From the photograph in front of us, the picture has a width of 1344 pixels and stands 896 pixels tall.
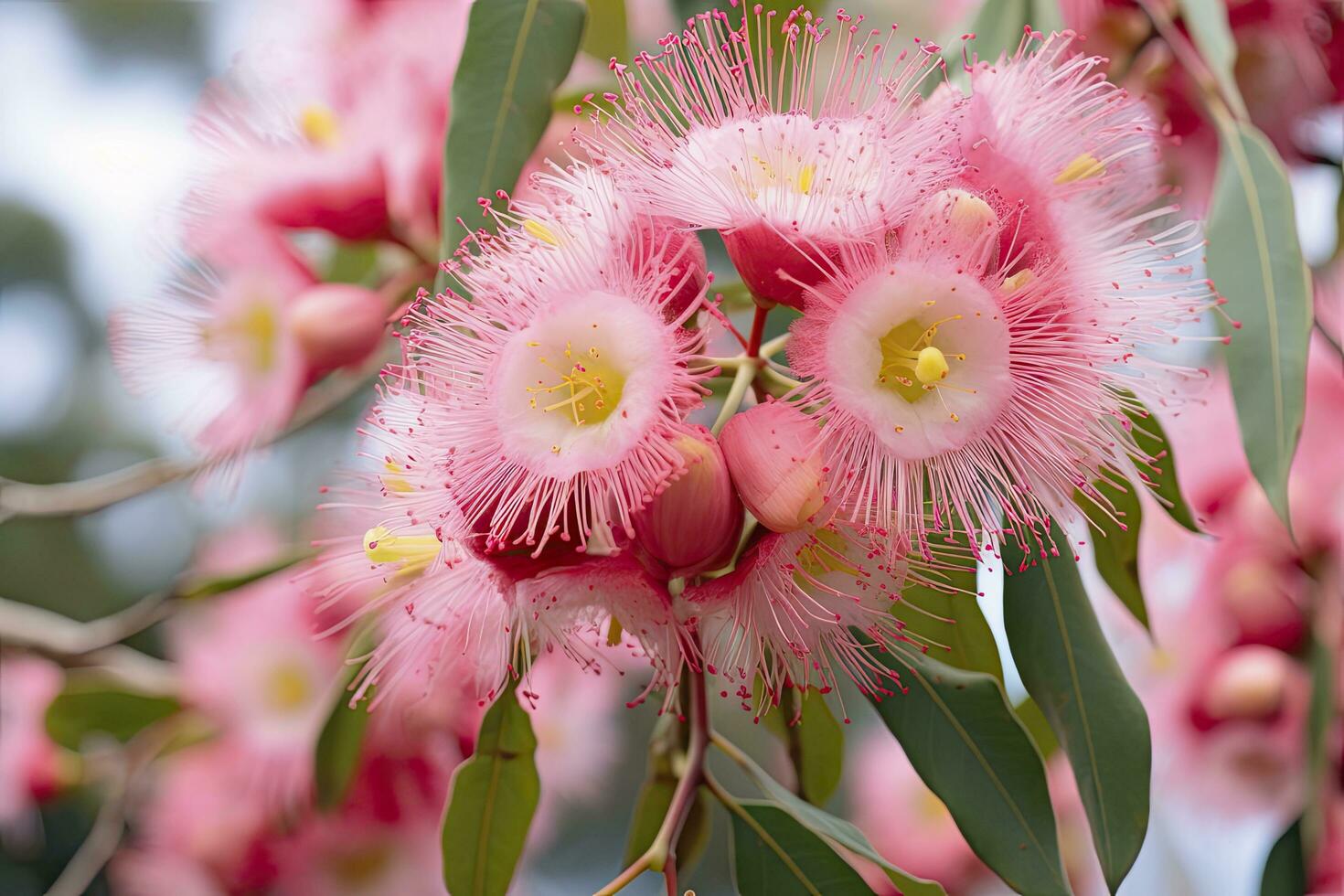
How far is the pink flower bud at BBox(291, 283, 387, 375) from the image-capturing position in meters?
0.78

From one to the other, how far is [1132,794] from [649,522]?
0.31 m

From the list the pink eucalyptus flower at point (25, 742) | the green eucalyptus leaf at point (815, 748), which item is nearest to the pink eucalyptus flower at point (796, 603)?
the green eucalyptus leaf at point (815, 748)

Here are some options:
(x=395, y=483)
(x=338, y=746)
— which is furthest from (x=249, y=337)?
(x=395, y=483)

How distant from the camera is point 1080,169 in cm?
48

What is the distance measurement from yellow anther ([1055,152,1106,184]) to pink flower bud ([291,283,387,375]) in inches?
18.5

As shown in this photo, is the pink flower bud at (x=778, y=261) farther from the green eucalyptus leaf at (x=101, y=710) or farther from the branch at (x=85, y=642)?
the green eucalyptus leaf at (x=101, y=710)

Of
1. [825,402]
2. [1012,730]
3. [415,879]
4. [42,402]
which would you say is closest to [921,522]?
[825,402]

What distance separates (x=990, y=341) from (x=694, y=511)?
129 mm

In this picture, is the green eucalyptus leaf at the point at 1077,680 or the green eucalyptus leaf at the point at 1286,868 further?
the green eucalyptus leaf at the point at 1286,868

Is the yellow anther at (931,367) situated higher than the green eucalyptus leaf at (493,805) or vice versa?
the yellow anther at (931,367)

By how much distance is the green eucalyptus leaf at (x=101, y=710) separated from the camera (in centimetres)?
103

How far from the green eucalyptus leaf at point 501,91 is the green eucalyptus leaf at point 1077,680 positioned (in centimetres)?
33

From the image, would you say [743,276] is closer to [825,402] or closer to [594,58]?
[825,402]

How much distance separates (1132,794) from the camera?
0.55 m
